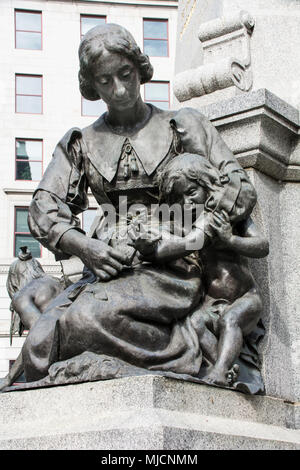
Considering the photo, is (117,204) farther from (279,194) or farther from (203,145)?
(279,194)

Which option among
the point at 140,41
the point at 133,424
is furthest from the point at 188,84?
the point at 140,41

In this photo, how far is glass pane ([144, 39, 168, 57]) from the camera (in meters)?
34.5

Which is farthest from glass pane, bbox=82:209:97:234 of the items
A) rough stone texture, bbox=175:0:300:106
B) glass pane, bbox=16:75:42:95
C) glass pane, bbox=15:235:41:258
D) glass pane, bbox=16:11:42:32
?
rough stone texture, bbox=175:0:300:106

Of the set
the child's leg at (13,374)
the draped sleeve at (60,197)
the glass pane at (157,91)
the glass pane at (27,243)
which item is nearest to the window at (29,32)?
the glass pane at (157,91)

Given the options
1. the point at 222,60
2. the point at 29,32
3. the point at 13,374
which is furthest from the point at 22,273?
the point at 29,32

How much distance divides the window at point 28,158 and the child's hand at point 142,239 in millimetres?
28152

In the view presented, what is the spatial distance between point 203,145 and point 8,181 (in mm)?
27279

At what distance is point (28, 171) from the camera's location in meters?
32.4

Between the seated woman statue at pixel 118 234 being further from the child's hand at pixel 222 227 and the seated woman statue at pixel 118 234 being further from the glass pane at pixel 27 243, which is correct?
the glass pane at pixel 27 243


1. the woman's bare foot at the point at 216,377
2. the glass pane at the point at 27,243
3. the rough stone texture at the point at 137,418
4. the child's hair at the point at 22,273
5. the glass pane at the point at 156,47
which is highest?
the glass pane at the point at 156,47

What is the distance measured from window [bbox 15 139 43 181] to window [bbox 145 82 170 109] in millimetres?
5097

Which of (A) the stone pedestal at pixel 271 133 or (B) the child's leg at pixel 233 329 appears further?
(A) the stone pedestal at pixel 271 133

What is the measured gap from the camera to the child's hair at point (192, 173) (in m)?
4.79

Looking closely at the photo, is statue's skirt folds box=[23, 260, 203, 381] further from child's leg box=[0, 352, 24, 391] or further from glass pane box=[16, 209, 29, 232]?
glass pane box=[16, 209, 29, 232]
